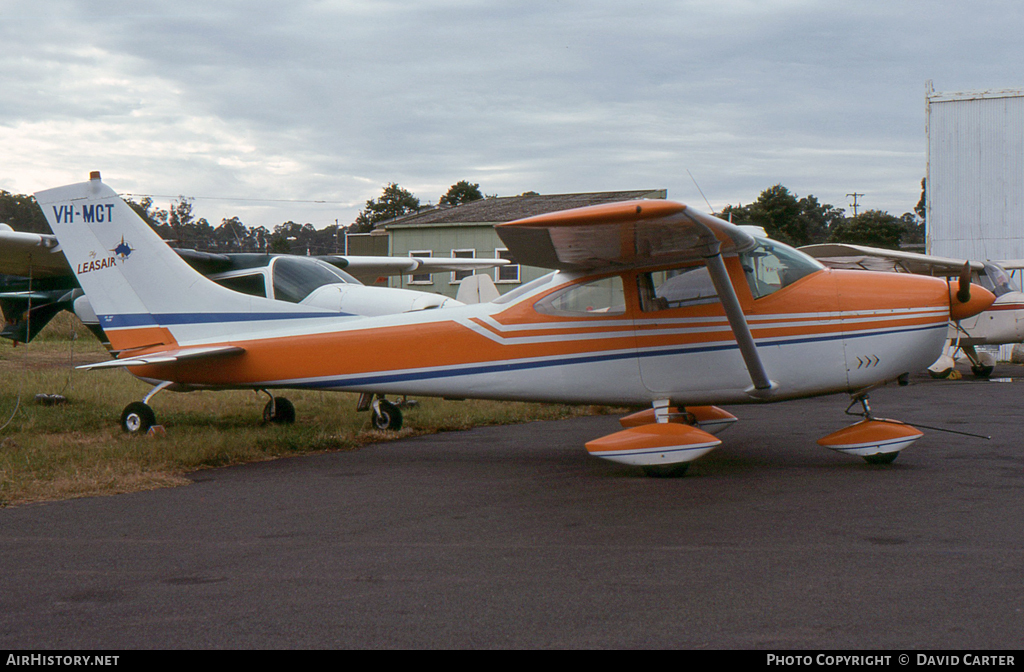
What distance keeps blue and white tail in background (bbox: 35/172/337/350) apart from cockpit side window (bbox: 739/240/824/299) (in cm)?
532

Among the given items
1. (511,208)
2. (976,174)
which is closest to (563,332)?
(976,174)

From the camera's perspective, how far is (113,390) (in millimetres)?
14102

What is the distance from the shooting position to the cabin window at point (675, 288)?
23.1ft

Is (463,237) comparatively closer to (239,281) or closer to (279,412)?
(279,412)

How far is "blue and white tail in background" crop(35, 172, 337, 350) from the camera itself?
9305 millimetres

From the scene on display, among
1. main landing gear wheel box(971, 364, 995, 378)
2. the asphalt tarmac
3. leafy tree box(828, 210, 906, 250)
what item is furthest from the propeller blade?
leafy tree box(828, 210, 906, 250)

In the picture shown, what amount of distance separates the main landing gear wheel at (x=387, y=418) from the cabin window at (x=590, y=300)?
10.9 feet

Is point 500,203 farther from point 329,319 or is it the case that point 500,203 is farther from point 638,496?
point 638,496

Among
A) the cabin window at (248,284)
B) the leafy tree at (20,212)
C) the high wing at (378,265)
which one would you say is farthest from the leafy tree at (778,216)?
the leafy tree at (20,212)

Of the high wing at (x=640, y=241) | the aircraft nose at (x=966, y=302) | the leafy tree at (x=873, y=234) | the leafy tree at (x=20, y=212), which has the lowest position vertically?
the aircraft nose at (x=966, y=302)

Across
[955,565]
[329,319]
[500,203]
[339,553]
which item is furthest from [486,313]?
[500,203]

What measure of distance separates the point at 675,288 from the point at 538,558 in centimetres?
342

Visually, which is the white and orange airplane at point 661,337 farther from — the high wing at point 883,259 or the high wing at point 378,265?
the high wing at point 883,259

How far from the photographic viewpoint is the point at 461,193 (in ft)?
231
